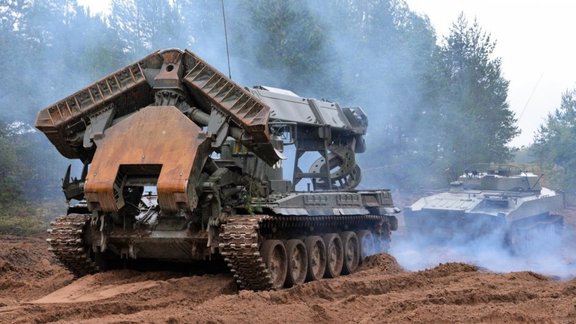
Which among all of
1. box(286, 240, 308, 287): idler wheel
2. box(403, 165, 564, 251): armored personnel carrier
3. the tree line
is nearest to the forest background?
the tree line

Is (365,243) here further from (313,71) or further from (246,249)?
(313,71)

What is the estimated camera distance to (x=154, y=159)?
10.0 m

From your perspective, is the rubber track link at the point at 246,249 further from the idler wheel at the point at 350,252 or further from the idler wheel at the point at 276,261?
the idler wheel at the point at 350,252

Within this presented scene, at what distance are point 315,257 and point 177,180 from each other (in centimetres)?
338

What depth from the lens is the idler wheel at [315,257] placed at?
1202 cm

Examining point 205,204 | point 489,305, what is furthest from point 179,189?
point 489,305

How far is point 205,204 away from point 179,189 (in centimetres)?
69

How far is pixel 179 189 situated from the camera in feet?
31.8

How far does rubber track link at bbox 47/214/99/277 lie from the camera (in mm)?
10781

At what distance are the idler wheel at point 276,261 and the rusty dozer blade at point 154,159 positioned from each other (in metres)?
1.25

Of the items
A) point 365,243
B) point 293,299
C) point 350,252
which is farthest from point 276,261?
point 365,243

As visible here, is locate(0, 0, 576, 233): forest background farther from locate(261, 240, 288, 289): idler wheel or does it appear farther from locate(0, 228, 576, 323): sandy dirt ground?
locate(261, 240, 288, 289): idler wheel

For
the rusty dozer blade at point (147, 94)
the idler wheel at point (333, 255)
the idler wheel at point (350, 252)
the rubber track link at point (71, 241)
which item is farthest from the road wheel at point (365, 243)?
the rubber track link at point (71, 241)

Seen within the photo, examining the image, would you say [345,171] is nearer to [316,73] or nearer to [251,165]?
[251,165]
